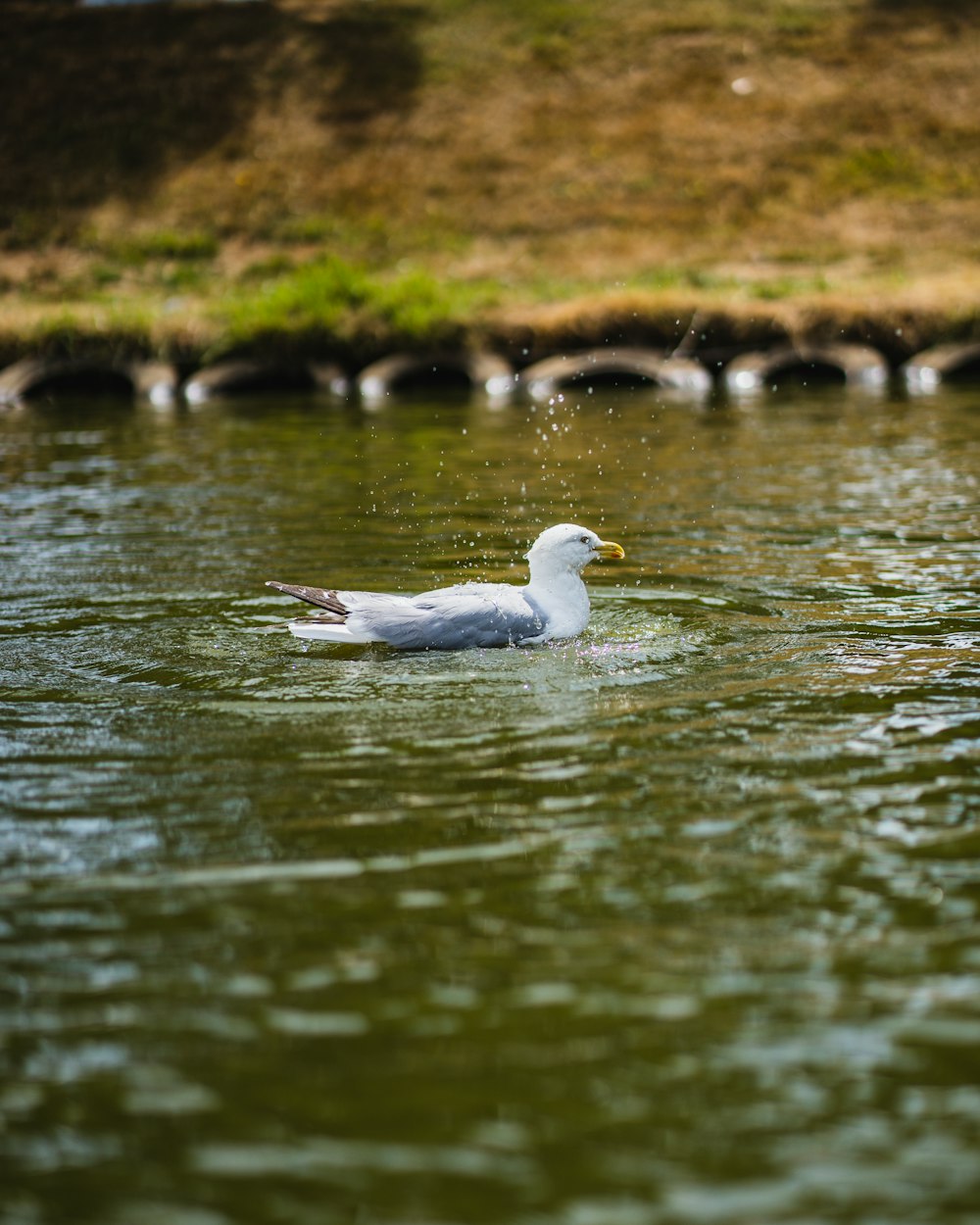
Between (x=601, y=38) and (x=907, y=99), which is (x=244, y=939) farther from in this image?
(x=601, y=38)

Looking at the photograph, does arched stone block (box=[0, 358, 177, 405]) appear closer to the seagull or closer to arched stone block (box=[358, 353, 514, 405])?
arched stone block (box=[358, 353, 514, 405])

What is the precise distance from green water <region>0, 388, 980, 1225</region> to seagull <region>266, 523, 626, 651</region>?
0.44ft

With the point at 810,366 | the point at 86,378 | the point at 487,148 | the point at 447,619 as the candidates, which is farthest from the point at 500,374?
the point at 487,148

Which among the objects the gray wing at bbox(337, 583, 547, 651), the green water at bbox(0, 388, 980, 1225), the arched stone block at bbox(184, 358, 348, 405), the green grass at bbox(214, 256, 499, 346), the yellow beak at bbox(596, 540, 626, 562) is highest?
the green grass at bbox(214, 256, 499, 346)

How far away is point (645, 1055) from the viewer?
3900 millimetres

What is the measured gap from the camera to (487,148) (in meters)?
44.4

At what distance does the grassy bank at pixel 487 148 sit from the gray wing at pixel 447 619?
887 inches

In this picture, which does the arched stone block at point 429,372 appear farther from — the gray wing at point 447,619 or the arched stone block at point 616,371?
the gray wing at point 447,619

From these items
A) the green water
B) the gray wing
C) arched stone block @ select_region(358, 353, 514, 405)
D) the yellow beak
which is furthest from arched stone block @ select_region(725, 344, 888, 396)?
the gray wing

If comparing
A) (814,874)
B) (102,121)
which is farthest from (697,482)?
(102,121)

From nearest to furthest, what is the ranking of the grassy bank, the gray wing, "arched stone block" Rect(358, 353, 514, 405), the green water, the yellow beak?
the green water < the gray wing < the yellow beak < "arched stone block" Rect(358, 353, 514, 405) < the grassy bank

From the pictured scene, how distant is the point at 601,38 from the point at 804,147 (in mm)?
8949

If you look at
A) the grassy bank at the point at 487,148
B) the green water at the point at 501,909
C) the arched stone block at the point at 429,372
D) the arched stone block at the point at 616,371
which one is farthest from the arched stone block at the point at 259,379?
the green water at the point at 501,909

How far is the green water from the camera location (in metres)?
3.48
